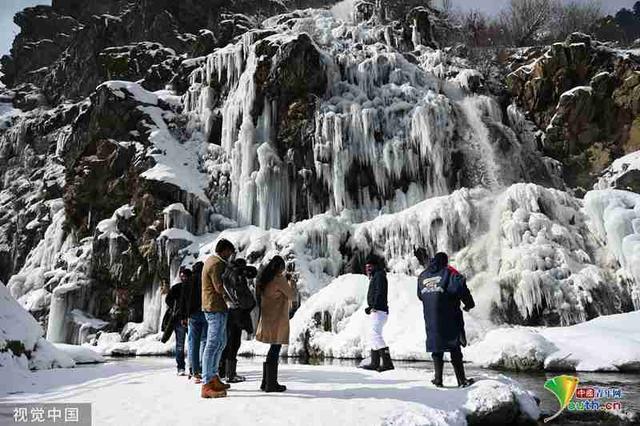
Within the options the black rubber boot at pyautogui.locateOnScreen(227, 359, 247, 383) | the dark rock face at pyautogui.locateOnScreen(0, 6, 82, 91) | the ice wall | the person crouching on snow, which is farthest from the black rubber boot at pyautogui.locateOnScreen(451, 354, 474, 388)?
the dark rock face at pyautogui.locateOnScreen(0, 6, 82, 91)

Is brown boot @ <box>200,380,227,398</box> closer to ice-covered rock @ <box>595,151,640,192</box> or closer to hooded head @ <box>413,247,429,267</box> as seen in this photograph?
hooded head @ <box>413,247,429,267</box>

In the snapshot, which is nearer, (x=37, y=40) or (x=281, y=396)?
(x=281, y=396)

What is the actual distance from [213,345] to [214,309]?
1.27 feet

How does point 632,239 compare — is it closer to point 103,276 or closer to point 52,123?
point 103,276

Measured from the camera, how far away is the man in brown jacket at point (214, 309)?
17.9 ft

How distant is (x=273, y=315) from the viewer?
19.2 feet

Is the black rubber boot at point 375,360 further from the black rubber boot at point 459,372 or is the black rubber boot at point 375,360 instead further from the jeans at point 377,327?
the black rubber boot at point 459,372

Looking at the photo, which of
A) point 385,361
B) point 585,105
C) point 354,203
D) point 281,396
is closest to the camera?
point 281,396

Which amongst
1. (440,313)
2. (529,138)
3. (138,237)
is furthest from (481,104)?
(440,313)

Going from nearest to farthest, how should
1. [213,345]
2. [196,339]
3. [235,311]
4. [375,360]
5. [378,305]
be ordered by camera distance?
[213,345] → [235,311] → [196,339] → [378,305] → [375,360]

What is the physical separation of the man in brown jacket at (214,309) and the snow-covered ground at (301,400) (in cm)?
32

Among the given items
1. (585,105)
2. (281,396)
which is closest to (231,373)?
(281,396)

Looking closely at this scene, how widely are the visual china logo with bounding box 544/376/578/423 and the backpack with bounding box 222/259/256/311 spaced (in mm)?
3525

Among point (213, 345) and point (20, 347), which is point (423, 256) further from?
point (213, 345)
